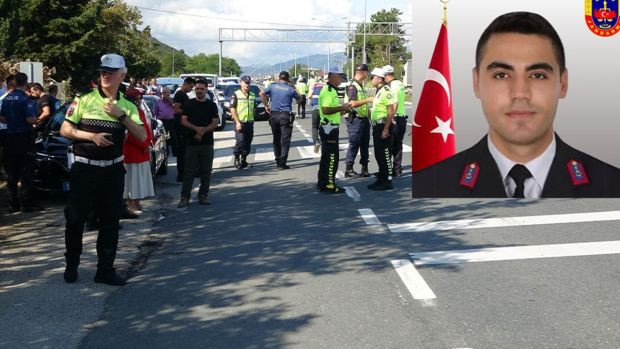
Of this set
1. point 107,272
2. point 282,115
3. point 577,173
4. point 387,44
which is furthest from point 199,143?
point 387,44

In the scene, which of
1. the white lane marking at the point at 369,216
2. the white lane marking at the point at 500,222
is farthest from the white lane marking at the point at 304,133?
the white lane marking at the point at 500,222

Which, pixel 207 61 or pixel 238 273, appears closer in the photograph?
pixel 238 273

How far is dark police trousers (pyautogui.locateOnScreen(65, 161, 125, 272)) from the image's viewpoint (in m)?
7.19

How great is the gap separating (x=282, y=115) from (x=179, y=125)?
2.22 metres

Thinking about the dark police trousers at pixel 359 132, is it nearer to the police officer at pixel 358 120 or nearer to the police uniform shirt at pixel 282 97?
the police officer at pixel 358 120

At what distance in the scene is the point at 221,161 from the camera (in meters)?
18.1

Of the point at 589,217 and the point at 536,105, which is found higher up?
the point at 536,105

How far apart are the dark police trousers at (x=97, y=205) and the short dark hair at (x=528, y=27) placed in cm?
445

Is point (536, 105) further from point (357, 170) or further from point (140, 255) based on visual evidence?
point (357, 170)

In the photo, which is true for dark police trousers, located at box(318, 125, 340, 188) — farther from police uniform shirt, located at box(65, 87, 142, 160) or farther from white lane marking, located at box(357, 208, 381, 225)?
police uniform shirt, located at box(65, 87, 142, 160)

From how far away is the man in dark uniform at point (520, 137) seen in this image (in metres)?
3.82

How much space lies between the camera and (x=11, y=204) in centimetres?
1133

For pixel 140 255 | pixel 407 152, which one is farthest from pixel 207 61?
pixel 140 255

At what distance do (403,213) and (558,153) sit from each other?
679cm
